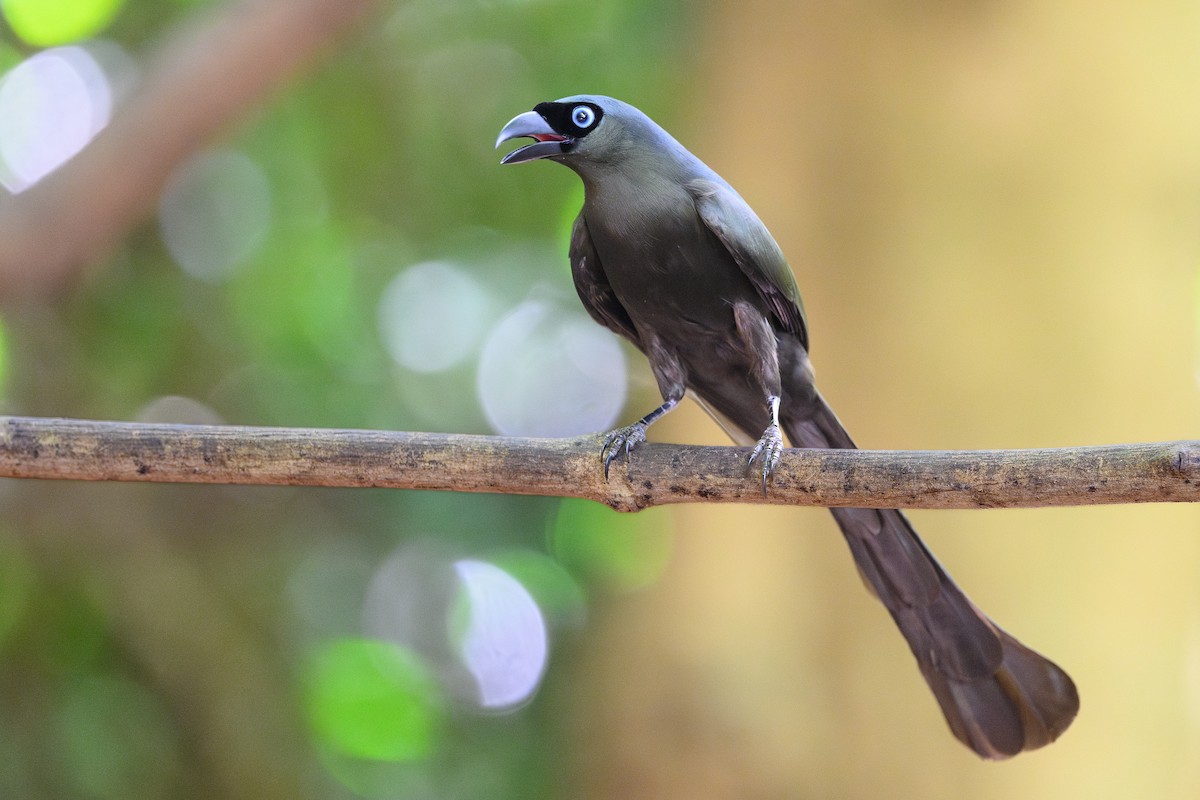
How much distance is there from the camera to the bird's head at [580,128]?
295 cm

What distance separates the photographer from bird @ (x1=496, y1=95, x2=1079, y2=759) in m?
2.97

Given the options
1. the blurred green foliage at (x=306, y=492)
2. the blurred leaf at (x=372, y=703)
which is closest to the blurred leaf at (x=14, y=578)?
the blurred green foliage at (x=306, y=492)

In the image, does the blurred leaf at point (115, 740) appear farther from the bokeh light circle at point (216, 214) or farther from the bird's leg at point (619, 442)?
the bird's leg at point (619, 442)

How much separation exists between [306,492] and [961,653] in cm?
424

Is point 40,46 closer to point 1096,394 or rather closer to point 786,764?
point 786,764

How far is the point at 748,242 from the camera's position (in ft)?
9.59

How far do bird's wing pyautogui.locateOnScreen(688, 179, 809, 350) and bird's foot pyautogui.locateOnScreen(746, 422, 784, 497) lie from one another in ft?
1.60

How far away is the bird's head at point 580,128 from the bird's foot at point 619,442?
31.6 inches

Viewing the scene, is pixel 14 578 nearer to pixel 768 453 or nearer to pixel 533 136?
pixel 533 136

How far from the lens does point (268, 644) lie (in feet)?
18.9

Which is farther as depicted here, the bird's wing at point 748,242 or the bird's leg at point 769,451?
the bird's wing at point 748,242

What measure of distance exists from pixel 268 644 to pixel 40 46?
361 cm

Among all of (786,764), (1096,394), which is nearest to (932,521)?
(1096,394)

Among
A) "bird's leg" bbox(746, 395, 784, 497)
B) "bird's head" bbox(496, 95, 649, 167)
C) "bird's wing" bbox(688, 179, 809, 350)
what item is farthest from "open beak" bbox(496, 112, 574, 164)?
"bird's leg" bbox(746, 395, 784, 497)
